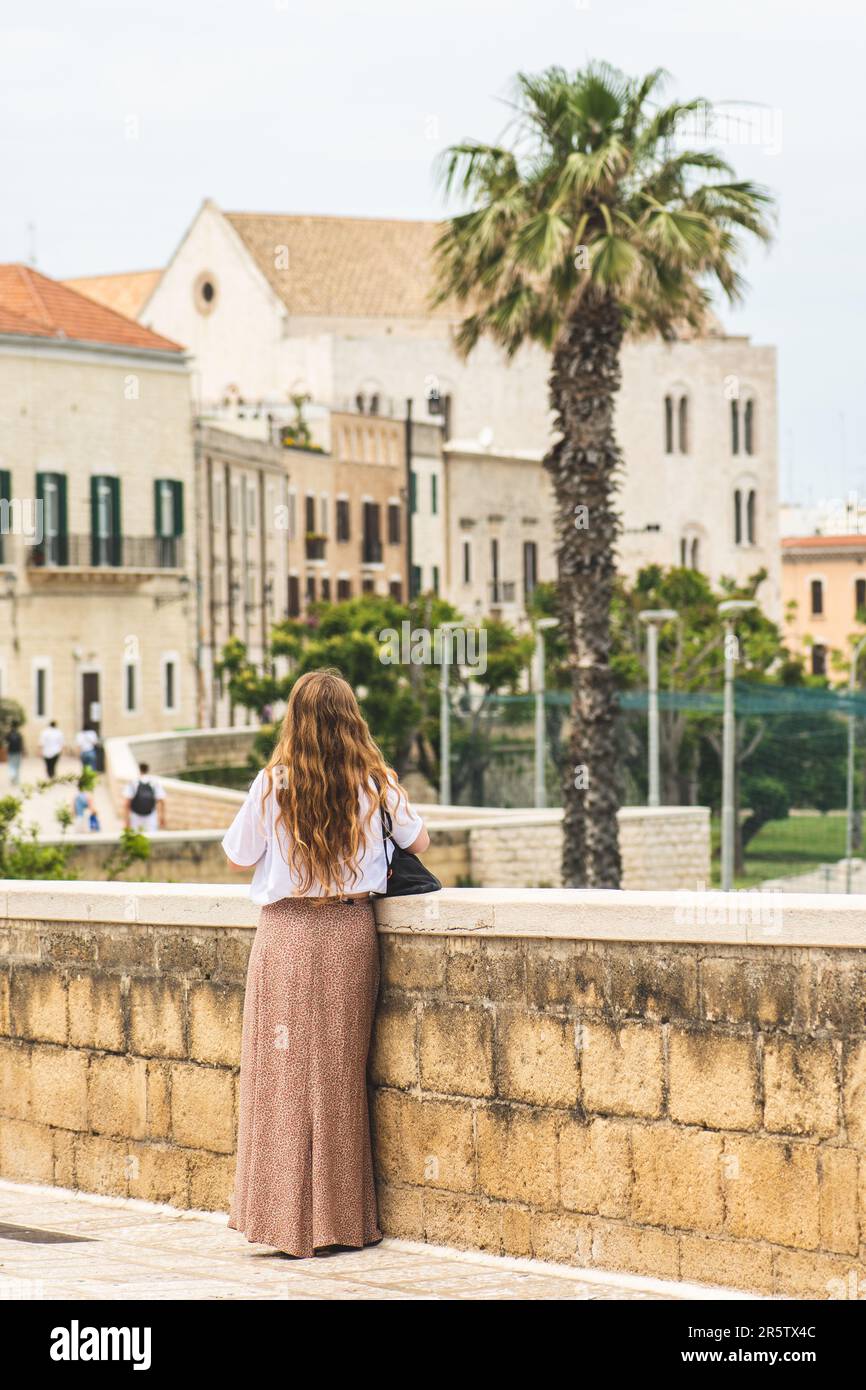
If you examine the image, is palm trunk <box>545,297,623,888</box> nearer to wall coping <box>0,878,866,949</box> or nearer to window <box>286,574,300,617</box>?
wall coping <box>0,878,866,949</box>

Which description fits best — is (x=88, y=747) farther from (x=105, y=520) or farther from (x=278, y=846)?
(x=278, y=846)

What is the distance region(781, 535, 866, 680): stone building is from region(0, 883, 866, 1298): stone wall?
106 m

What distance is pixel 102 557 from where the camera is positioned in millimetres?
58562

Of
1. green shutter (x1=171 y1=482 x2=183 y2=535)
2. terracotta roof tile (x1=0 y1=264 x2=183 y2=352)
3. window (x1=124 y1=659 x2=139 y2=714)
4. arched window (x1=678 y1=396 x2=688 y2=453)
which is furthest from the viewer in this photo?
arched window (x1=678 y1=396 x2=688 y2=453)

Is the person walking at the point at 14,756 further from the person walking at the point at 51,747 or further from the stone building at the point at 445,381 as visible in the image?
the stone building at the point at 445,381

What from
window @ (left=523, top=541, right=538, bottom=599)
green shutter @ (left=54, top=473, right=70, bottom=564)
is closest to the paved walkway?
green shutter @ (left=54, top=473, right=70, bottom=564)

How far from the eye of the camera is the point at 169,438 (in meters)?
60.9

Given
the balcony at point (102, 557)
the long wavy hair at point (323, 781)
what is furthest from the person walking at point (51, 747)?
the long wavy hair at point (323, 781)

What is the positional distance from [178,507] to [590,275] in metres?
32.9

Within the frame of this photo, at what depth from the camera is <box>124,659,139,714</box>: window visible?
194 ft

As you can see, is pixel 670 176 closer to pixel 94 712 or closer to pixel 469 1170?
pixel 469 1170

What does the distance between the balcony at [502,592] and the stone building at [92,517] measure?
35272 mm

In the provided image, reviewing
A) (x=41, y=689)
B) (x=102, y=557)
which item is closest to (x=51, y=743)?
(x=41, y=689)
